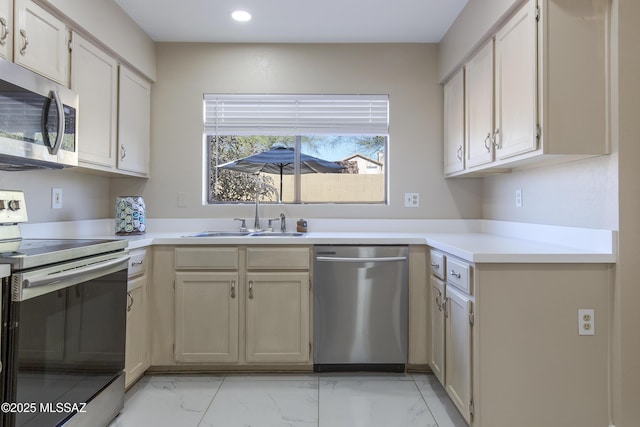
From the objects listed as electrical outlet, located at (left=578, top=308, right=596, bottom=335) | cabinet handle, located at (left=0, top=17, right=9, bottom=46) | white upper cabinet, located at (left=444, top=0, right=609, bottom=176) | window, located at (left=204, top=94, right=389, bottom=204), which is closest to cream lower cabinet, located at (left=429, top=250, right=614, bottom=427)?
electrical outlet, located at (left=578, top=308, right=596, bottom=335)

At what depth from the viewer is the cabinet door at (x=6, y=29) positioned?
163cm

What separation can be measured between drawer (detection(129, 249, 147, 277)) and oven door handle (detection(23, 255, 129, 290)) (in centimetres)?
29

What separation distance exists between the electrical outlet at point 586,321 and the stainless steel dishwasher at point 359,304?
3.26 ft

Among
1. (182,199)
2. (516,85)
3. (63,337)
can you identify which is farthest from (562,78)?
(182,199)

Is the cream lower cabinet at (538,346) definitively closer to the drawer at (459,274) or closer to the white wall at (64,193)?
the drawer at (459,274)

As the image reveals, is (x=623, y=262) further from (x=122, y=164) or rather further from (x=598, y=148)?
(x=122, y=164)

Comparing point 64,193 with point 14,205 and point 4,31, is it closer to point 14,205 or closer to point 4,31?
point 14,205

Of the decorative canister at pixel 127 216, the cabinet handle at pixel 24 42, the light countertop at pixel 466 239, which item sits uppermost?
the cabinet handle at pixel 24 42

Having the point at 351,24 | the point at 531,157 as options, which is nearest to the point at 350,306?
the point at 531,157

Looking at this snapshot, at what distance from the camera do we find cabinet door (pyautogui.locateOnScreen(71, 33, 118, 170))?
218 centimetres

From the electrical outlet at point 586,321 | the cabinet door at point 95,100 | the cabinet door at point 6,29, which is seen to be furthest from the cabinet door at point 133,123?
the electrical outlet at point 586,321

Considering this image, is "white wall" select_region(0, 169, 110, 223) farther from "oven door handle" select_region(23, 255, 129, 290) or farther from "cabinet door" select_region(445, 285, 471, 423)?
"cabinet door" select_region(445, 285, 471, 423)

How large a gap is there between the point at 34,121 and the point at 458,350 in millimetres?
2213

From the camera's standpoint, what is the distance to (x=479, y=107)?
7.80 feet
